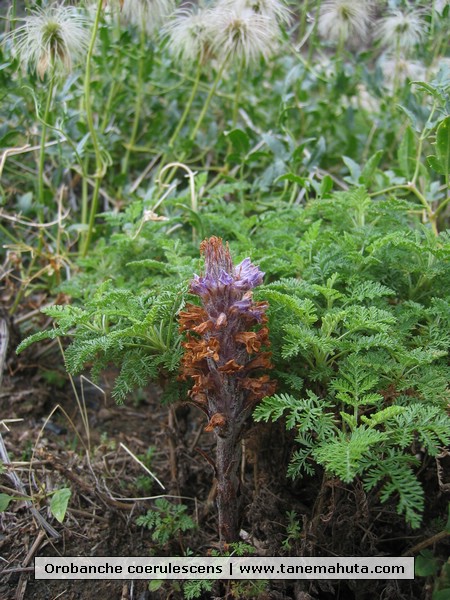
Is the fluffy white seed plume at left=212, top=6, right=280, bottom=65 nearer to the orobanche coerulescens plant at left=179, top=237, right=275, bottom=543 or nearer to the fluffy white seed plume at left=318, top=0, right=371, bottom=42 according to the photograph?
the fluffy white seed plume at left=318, top=0, right=371, bottom=42

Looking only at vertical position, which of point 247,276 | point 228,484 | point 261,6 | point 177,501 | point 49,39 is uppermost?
point 261,6

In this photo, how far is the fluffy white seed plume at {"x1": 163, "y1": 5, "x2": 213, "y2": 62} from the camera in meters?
2.42

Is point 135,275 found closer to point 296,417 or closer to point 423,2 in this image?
point 296,417

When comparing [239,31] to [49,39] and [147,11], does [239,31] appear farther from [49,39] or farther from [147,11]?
[49,39]

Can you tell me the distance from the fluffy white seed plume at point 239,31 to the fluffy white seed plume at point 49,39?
0.52 m

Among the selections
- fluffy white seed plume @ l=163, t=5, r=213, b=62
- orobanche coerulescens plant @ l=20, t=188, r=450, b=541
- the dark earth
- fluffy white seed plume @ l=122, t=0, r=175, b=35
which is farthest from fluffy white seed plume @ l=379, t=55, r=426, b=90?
the dark earth

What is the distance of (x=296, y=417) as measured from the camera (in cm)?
123

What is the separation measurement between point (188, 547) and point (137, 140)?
190 centimetres

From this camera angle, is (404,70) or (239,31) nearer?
(239,31)

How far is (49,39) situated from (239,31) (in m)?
0.74

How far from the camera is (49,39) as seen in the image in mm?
2016

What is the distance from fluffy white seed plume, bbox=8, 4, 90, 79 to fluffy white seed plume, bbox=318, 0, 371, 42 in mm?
1217
